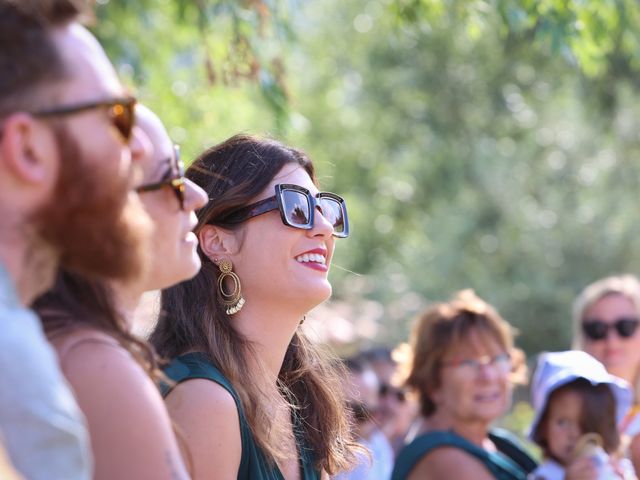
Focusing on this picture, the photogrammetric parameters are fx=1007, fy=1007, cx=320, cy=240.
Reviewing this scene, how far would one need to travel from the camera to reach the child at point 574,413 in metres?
4.35

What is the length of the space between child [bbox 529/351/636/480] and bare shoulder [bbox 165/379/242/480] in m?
2.05

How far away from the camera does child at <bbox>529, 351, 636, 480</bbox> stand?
4.35 meters

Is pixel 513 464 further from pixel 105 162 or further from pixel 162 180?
→ pixel 105 162

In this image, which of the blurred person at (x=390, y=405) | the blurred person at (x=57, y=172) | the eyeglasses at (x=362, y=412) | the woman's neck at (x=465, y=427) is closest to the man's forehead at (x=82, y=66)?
the blurred person at (x=57, y=172)

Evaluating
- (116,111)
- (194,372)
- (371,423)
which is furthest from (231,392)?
(371,423)

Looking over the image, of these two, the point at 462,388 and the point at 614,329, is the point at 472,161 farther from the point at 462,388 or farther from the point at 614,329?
the point at 462,388

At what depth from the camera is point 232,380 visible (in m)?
2.83

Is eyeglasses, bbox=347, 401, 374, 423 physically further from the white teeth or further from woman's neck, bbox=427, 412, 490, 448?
the white teeth

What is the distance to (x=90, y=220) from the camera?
158 centimetres

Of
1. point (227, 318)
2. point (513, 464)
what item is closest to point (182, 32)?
point (513, 464)

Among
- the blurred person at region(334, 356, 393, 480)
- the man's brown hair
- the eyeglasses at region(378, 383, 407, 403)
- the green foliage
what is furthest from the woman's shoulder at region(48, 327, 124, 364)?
the green foliage

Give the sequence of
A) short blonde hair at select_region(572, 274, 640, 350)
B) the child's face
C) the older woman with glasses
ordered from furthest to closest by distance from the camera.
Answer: short blonde hair at select_region(572, 274, 640, 350) → the older woman with glasses → the child's face

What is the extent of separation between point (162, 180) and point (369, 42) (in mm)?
14807

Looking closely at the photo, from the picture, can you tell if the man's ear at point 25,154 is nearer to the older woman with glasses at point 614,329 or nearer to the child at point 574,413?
the child at point 574,413
